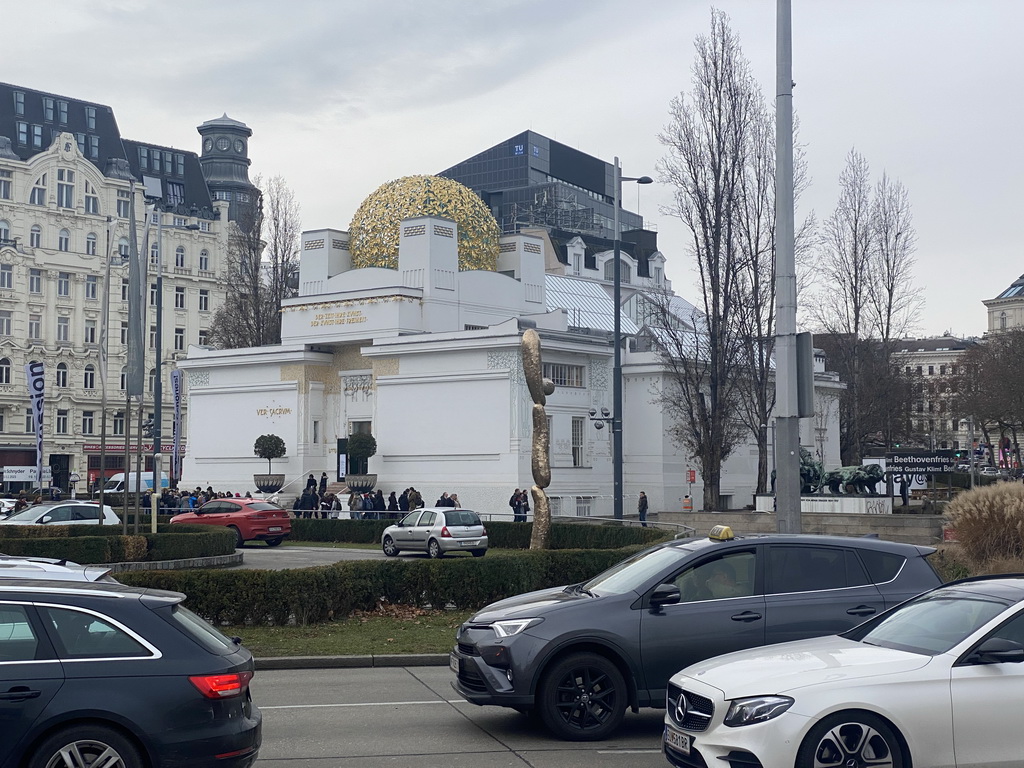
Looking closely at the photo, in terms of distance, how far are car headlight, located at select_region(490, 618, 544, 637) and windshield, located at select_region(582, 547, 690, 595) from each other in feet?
2.49

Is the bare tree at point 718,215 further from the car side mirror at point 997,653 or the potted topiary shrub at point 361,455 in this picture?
the car side mirror at point 997,653

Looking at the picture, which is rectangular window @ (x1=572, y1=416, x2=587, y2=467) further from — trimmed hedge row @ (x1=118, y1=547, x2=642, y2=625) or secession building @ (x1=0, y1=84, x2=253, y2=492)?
secession building @ (x1=0, y1=84, x2=253, y2=492)

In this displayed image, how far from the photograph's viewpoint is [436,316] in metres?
51.8

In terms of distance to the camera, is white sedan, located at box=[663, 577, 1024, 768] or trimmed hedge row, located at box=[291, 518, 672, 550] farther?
trimmed hedge row, located at box=[291, 518, 672, 550]

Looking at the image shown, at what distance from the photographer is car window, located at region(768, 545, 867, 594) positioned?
33.1 feet

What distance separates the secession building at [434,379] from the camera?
4722 centimetres

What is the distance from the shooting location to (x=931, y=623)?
7.89 metres

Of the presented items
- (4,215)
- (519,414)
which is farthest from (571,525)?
(4,215)

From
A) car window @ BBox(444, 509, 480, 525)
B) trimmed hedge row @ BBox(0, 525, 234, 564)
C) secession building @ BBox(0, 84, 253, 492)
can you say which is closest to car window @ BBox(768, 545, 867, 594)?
trimmed hedge row @ BBox(0, 525, 234, 564)

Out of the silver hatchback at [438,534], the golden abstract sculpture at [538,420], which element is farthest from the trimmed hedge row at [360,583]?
the silver hatchback at [438,534]

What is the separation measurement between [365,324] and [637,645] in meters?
43.0

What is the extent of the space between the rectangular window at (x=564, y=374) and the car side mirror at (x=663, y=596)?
124 feet

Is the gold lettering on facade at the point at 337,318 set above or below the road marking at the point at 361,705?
above

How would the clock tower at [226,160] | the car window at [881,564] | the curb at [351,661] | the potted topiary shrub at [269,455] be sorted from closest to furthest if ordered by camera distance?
the car window at [881,564], the curb at [351,661], the potted topiary shrub at [269,455], the clock tower at [226,160]
